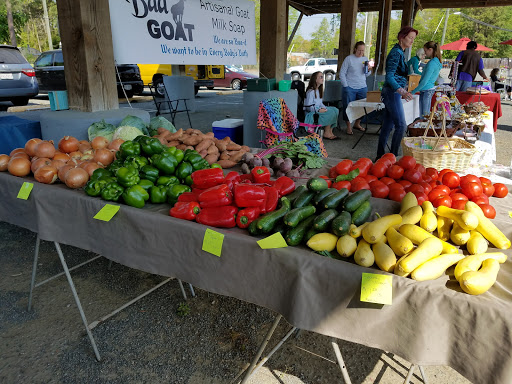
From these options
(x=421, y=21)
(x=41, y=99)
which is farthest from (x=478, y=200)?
(x=421, y=21)

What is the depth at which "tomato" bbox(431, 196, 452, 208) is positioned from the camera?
203cm

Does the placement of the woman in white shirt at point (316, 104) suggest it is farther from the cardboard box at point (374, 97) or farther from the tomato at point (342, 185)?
the tomato at point (342, 185)

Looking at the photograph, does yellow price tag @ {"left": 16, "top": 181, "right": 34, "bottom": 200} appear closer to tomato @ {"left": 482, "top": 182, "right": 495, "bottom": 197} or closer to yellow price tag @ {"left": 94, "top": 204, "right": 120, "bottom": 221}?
yellow price tag @ {"left": 94, "top": 204, "right": 120, "bottom": 221}

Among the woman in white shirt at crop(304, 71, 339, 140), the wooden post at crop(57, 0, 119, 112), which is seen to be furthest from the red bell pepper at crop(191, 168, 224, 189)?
the woman in white shirt at crop(304, 71, 339, 140)

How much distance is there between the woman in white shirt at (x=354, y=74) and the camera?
855cm

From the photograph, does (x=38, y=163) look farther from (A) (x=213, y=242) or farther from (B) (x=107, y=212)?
(A) (x=213, y=242)

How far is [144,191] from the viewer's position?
225 centimetres

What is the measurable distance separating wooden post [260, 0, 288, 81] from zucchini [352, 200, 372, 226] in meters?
5.31

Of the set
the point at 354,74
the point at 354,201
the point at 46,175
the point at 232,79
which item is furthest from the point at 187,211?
the point at 232,79

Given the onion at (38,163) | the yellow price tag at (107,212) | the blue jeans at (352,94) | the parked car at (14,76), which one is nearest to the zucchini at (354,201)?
the yellow price tag at (107,212)

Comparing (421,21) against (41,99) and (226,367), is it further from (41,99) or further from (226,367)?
(226,367)

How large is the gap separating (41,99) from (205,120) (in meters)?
9.46

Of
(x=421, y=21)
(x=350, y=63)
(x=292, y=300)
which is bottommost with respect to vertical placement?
(x=292, y=300)

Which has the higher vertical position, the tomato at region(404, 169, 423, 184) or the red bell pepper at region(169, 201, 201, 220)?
the tomato at region(404, 169, 423, 184)
